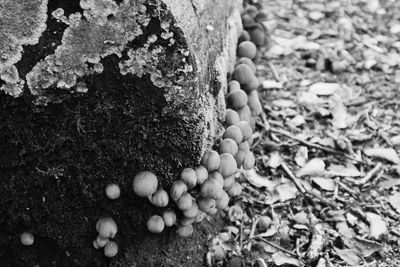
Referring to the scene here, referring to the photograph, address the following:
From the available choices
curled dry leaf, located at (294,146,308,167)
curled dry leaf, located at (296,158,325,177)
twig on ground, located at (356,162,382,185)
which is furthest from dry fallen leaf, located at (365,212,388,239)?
curled dry leaf, located at (294,146,308,167)

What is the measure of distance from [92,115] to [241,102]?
31.2 inches

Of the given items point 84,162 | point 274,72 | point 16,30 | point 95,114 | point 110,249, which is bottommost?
point 274,72

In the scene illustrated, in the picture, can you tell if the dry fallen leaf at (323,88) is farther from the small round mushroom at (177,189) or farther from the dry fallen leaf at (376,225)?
the small round mushroom at (177,189)

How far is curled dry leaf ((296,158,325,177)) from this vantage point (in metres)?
2.98

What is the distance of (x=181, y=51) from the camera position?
200 cm

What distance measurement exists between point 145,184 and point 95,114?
0.32 metres

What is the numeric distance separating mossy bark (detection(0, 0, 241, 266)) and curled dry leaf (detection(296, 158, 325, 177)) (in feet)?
2.46

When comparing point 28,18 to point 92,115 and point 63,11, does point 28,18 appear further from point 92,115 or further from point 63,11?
point 92,115

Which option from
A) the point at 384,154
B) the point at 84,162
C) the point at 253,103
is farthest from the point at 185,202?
the point at 384,154

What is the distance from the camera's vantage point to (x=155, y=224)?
2.23m

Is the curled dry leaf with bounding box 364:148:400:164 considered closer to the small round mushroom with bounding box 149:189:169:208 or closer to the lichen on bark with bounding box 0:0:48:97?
the small round mushroom with bounding box 149:189:169:208

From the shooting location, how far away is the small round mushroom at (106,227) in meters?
2.21

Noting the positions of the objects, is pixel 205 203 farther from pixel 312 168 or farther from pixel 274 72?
pixel 274 72

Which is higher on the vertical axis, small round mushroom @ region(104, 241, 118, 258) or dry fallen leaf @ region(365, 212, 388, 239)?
small round mushroom @ region(104, 241, 118, 258)
